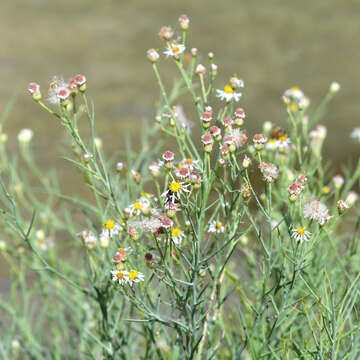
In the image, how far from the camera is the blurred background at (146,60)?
256cm

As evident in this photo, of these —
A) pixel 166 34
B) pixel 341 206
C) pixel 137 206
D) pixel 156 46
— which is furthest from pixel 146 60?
pixel 341 206

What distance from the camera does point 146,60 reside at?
10.0ft

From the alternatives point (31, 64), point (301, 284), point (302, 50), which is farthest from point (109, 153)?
point (301, 284)

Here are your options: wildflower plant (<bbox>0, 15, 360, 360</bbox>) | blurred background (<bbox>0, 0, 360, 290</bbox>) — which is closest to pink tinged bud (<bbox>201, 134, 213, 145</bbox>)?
wildflower plant (<bbox>0, 15, 360, 360</bbox>)

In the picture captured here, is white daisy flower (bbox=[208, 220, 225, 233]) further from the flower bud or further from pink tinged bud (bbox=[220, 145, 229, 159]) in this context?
the flower bud

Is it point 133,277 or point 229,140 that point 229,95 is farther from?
point 133,277

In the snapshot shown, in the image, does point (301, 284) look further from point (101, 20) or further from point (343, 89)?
point (101, 20)

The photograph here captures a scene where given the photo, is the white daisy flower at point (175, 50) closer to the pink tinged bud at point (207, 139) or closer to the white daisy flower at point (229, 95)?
the white daisy flower at point (229, 95)

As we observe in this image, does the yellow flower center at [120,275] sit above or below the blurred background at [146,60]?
below

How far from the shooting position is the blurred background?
256 cm

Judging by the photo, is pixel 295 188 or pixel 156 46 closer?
pixel 295 188

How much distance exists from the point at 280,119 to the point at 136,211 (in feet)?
5.49

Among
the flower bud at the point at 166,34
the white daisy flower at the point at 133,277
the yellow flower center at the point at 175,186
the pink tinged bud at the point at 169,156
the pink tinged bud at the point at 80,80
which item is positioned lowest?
the white daisy flower at the point at 133,277

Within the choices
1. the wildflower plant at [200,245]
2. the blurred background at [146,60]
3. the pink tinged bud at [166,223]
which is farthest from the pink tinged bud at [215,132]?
the blurred background at [146,60]
